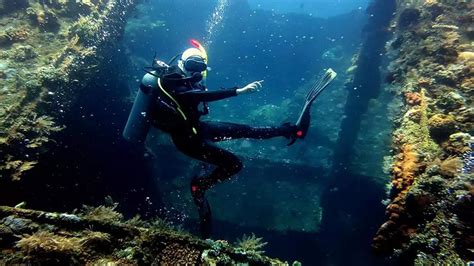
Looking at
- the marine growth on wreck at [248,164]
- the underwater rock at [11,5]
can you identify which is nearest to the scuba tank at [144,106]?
the marine growth on wreck at [248,164]

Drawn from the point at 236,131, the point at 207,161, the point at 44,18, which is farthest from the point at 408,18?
the point at 44,18

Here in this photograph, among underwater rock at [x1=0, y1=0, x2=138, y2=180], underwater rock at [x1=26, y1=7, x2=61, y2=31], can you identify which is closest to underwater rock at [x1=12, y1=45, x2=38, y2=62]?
underwater rock at [x1=0, y1=0, x2=138, y2=180]

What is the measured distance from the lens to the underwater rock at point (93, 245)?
310 centimetres

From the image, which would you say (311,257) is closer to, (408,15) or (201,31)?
(408,15)

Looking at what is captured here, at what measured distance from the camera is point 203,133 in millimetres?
5910

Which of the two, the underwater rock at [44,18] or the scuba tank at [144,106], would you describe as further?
the underwater rock at [44,18]

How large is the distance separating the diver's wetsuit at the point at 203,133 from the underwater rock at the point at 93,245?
7.83 feet

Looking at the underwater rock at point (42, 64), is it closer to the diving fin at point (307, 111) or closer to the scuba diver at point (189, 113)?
the scuba diver at point (189, 113)

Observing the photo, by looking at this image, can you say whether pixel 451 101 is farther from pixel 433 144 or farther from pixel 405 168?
pixel 405 168

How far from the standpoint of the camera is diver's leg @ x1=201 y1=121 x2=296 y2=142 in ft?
19.9

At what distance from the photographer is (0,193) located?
5594 mm

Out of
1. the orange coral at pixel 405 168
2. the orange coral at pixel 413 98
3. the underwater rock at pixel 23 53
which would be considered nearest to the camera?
the orange coral at pixel 405 168

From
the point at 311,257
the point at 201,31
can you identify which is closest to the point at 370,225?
the point at 311,257

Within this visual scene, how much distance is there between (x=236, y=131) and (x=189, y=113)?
46.6 inches
